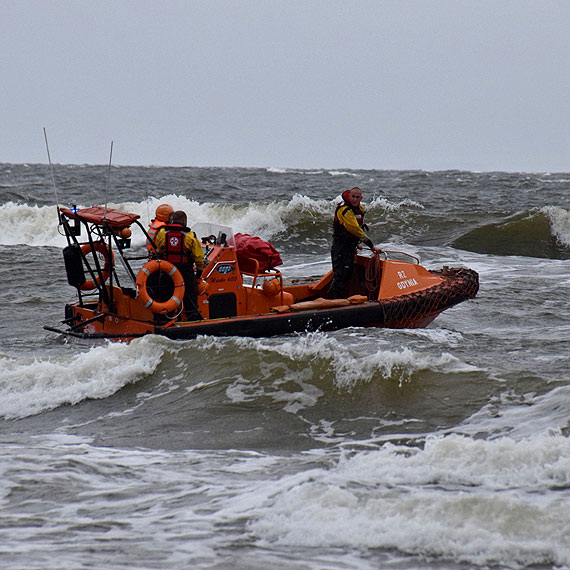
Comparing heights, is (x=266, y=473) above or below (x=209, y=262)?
below

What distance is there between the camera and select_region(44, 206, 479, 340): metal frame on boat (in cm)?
855

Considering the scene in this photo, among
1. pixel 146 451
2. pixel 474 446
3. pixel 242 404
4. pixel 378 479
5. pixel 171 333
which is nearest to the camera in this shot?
pixel 378 479

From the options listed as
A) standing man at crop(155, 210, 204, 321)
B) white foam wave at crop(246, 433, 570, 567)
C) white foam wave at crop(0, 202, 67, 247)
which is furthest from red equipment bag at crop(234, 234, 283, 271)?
white foam wave at crop(0, 202, 67, 247)

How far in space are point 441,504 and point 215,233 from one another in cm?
569

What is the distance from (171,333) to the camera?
856 centimetres

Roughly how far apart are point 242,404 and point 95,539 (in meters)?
2.84

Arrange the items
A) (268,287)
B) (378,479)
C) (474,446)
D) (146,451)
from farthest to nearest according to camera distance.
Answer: (268,287) → (146,451) → (474,446) → (378,479)

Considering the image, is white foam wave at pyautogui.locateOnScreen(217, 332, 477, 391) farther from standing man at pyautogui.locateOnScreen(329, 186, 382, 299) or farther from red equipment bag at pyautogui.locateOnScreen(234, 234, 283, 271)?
standing man at pyautogui.locateOnScreen(329, 186, 382, 299)

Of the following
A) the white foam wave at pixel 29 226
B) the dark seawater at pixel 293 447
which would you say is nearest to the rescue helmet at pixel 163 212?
the dark seawater at pixel 293 447

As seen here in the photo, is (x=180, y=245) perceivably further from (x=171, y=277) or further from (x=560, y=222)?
(x=560, y=222)

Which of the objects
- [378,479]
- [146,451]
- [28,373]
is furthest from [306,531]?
[28,373]

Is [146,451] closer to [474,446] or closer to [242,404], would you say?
[242,404]

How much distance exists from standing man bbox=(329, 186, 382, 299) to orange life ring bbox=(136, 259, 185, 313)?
2.15 meters

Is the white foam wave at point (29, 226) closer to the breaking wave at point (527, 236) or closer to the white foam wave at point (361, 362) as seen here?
the breaking wave at point (527, 236)
